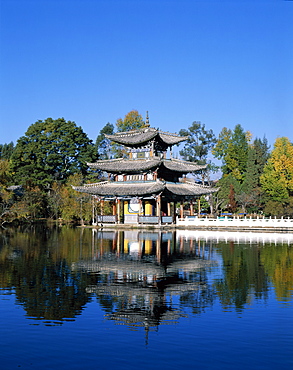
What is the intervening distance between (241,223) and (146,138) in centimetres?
1493

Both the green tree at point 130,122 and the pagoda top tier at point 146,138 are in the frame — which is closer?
the pagoda top tier at point 146,138

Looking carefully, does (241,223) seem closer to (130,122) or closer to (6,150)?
(130,122)

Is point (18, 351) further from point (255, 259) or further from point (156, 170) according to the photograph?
point (156, 170)

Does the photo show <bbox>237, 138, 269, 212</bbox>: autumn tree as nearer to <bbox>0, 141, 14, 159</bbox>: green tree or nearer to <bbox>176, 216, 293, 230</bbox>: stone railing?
<bbox>176, 216, 293, 230</bbox>: stone railing

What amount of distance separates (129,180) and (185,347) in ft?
155

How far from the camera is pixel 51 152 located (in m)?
77.7

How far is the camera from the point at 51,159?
75750 mm

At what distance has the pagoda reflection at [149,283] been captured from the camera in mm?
13852

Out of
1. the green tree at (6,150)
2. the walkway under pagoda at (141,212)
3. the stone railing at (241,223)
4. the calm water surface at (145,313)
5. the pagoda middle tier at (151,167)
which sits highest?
the green tree at (6,150)

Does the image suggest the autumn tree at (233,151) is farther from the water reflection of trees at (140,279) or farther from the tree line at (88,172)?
the water reflection of trees at (140,279)

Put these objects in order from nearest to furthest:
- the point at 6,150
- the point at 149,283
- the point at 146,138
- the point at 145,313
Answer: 1. the point at 145,313
2. the point at 149,283
3. the point at 146,138
4. the point at 6,150

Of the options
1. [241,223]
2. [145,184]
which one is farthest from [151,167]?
[241,223]

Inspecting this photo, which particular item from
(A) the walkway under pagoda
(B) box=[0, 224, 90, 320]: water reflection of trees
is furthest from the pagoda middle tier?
(B) box=[0, 224, 90, 320]: water reflection of trees

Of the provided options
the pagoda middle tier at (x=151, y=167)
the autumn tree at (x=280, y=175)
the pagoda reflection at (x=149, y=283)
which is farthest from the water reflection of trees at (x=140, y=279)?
the autumn tree at (x=280, y=175)
